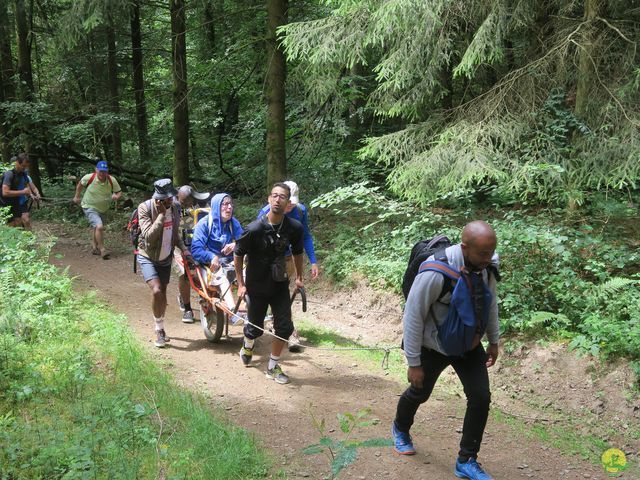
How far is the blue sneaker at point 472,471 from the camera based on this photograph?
420cm

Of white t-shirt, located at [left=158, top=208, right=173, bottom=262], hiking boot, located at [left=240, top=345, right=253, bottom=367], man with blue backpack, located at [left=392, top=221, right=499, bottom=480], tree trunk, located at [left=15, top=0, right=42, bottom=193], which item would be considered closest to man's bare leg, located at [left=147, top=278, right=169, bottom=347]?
white t-shirt, located at [left=158, top=208, right=173, bottom=262]

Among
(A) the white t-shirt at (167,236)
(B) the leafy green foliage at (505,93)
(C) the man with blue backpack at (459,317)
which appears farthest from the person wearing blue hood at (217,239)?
(C) the man with blue backpack at (459,317)

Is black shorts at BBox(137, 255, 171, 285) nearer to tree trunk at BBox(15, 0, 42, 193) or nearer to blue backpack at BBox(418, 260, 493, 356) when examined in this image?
blue backpack at BBox(418, 260, 493, 356)

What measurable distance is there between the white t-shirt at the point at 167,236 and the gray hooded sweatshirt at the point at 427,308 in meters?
Result: 4.04

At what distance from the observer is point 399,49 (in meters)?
9.67

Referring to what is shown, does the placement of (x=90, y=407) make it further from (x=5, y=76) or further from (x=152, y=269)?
(x=5, y=76)

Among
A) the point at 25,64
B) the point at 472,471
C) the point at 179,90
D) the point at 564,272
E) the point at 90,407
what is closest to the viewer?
the point at 472,471

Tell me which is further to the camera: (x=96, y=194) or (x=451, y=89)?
(x=96, y=194)

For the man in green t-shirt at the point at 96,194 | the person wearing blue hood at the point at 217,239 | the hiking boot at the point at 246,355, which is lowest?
the hiking boot at the point at 246,355

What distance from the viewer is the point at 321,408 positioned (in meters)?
5.67

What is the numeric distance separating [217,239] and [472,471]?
4.24 m

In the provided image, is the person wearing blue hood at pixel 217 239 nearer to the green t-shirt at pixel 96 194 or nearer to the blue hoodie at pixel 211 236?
the blue hoodie at pixel 211 236

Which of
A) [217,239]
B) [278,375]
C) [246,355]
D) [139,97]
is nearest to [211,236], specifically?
[217,239]

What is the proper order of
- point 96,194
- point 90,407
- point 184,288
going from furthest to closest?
point 96,194 → point 184,288 → point 90,407
